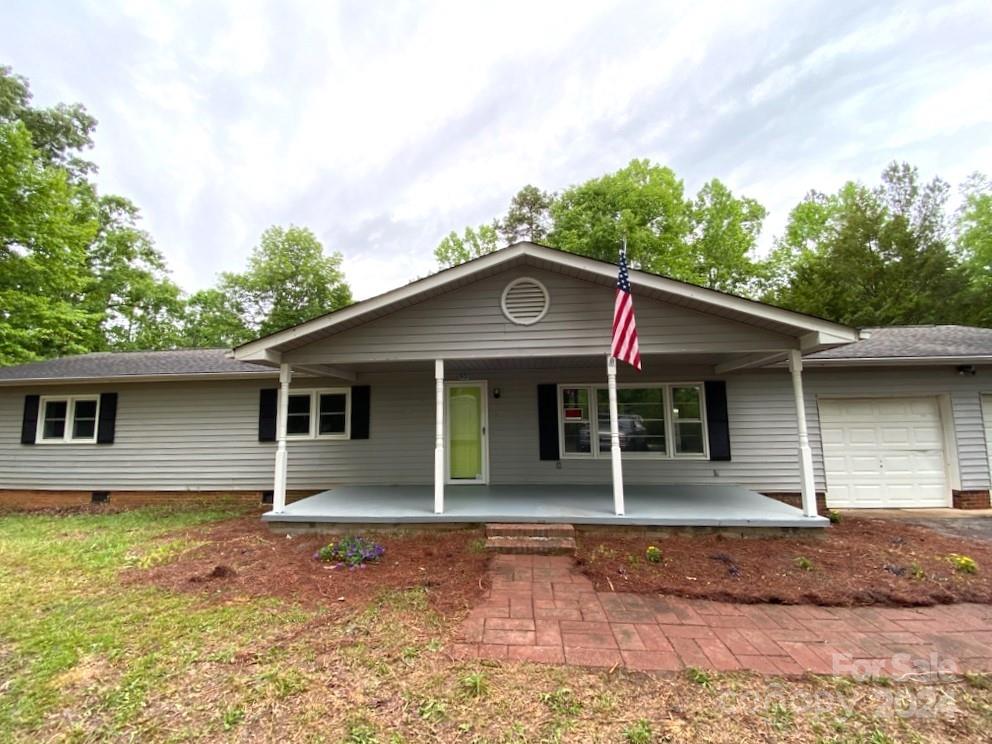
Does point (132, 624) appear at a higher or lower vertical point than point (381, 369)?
lower

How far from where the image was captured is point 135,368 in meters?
8.17

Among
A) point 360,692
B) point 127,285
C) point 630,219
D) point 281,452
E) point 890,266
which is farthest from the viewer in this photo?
point 630,219

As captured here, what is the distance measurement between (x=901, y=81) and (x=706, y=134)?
690cm

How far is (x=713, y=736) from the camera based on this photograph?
6.40 ft

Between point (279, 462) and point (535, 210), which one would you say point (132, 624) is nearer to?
point (279, 462)

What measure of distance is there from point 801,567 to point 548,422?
3882 millimetres

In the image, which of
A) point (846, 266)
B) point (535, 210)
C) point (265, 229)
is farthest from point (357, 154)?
point (846, 266)

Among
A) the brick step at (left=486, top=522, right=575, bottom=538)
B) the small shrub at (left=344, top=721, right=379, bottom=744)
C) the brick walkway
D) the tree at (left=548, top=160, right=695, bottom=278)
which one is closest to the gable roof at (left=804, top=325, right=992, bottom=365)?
the brick walkway

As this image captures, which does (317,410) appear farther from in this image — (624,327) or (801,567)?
(801,567)

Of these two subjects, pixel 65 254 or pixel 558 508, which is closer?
pixel 558 508

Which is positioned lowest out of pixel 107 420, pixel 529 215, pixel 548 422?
pixel 548 422

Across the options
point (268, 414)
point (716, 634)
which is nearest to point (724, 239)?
point (268, 414)

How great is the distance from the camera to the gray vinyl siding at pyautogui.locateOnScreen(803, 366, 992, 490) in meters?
6.56

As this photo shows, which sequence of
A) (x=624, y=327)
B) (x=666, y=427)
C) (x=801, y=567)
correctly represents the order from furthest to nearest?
1. (x=666, y=427)
2. (x=624, y=327)
3. (x=801, y=567)
